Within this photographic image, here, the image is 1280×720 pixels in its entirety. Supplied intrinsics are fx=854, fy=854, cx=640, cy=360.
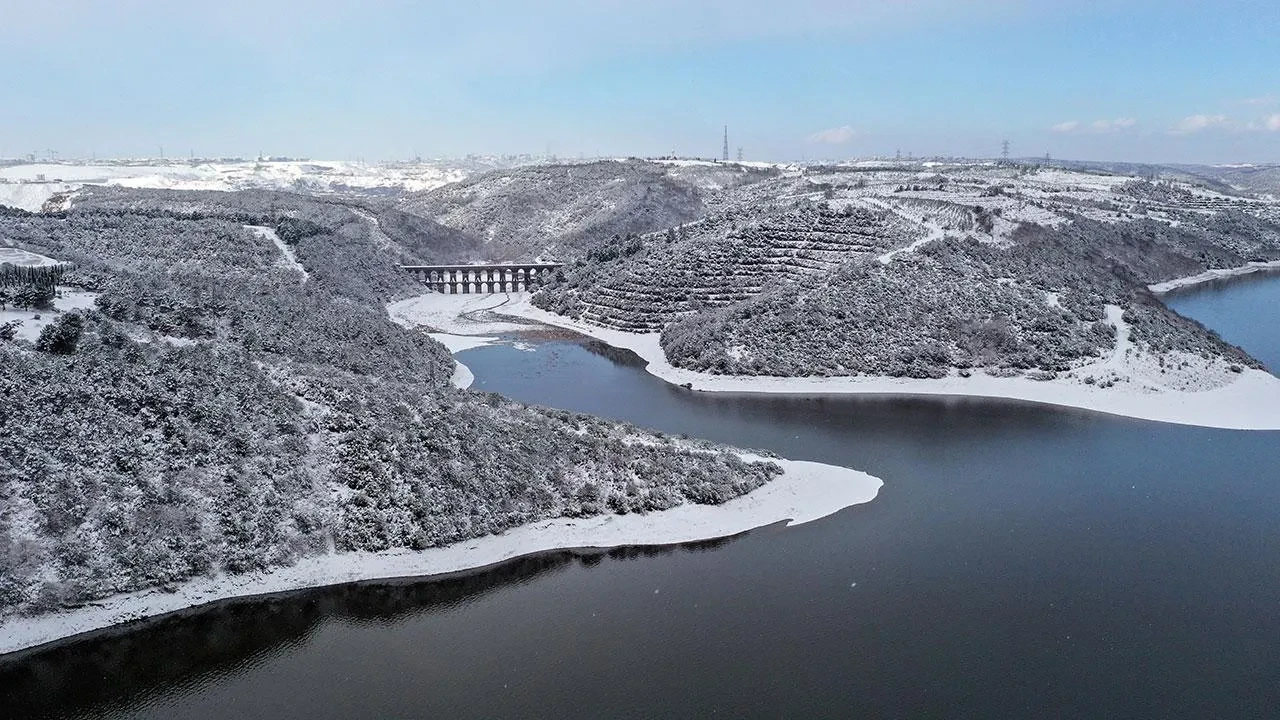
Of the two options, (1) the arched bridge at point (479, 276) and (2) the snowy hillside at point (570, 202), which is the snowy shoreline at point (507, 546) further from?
(2) the snowy hillside at point (570, 202)

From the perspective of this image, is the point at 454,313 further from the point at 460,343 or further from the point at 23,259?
the point at 23,259

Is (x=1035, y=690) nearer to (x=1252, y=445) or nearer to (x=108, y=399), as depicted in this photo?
(x=1252, y=445)

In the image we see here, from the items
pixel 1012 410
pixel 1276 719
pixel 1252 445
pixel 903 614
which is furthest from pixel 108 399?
pixel 1252 445

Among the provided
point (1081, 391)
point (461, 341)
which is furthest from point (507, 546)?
point (461, 341)

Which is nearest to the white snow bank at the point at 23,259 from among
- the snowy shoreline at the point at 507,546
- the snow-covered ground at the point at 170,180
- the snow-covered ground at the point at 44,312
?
the snow-covered ground at the point at 44,312

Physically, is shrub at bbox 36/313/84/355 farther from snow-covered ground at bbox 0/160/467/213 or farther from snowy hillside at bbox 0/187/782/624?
snow-covered ground at bbox 0/160/467/213

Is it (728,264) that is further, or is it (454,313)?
(454,313)
